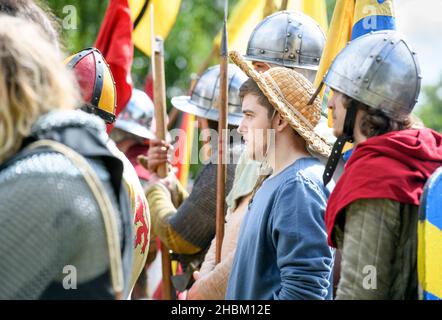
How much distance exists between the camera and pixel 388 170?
10.8ft

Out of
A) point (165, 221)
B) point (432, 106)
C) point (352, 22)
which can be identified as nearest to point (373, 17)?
point (352, 22)

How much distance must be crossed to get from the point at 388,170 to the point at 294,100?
1090 mm

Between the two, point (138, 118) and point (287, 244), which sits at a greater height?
point (287, 244)

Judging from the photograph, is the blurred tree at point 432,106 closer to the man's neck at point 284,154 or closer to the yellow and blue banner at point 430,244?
the man's neck at point 284,154

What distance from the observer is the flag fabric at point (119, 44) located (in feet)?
21.9

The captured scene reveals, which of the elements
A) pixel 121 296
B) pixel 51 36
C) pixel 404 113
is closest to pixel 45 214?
pixel 121 296

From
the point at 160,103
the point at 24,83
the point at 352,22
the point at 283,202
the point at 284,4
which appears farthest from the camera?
the point at 284,4

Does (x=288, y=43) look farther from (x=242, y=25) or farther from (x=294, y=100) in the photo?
(x=294, y=100)

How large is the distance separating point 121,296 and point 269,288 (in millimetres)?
1396

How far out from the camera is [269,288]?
3963mm

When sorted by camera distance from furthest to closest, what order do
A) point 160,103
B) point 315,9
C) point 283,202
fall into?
point 315,9 < point 160,103 < point 283,202

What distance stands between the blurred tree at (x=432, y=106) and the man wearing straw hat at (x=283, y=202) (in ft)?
98.8

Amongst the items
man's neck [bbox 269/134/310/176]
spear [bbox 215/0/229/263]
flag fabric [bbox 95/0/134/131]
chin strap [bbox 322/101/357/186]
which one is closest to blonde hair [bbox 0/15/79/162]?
chin strap [bbox 322/101/357/186]
